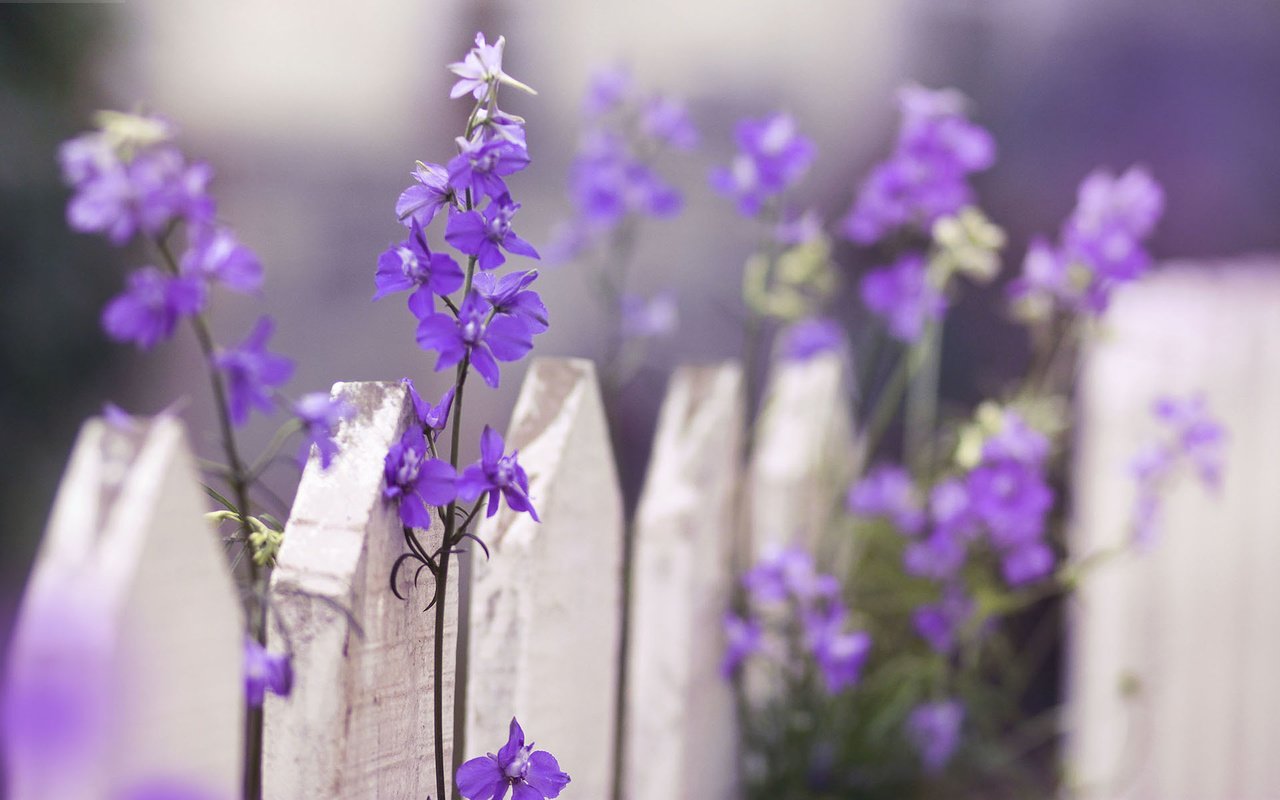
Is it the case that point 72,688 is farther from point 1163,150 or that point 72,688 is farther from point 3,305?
point 1163,150

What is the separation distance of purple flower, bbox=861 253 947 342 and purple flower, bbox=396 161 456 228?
1090 millimetres

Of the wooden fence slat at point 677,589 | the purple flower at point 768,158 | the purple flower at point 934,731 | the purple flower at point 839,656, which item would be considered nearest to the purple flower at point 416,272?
the wooden fence slat at point 677,589

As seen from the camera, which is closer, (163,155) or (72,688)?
(72,688)

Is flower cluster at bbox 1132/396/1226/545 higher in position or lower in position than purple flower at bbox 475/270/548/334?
lower

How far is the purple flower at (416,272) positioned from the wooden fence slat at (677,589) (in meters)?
0.69

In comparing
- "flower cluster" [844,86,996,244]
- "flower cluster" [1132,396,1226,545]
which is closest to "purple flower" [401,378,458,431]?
"flower cluster" [844,86,996,244]

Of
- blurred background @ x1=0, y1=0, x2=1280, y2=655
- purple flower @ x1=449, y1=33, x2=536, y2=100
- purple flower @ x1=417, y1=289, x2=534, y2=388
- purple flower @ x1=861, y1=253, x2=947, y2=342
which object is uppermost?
blurred background @ x1=0, y1=0, x2=1280, y2=655

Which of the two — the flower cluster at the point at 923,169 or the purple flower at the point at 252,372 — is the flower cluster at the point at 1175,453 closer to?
the flower cluster at the point at 923,169

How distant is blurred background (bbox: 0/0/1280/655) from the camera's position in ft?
12.2

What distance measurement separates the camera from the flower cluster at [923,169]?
167 centimetres

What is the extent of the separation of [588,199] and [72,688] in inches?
46.7

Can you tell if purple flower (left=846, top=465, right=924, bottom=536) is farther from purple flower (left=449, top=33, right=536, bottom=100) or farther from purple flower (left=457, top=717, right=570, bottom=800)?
purple flower (left=449, top=33, right=536, bottom=100)

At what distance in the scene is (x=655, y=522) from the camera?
4.70 ft

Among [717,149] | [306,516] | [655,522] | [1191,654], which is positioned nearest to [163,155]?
[306,516]
